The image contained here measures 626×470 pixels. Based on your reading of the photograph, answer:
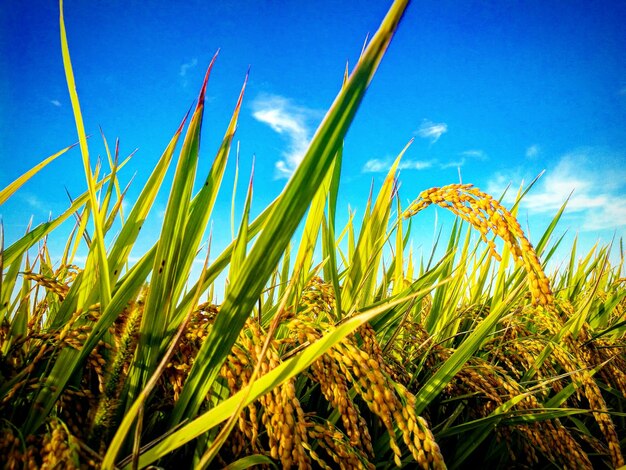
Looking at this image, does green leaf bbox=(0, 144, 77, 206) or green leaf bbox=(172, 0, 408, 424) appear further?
green leaf bbox=(0, 144, 77, 206)

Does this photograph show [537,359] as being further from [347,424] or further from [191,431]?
[191,431]

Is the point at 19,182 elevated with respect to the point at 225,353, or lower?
elevated

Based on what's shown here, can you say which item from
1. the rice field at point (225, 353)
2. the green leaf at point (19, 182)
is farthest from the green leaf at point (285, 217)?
the green leaf at point (19, 182)

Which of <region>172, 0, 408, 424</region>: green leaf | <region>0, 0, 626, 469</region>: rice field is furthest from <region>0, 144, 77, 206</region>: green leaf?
<region>172, 0, 408, 424</region>: green leaf

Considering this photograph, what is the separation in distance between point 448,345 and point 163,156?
1.82 m

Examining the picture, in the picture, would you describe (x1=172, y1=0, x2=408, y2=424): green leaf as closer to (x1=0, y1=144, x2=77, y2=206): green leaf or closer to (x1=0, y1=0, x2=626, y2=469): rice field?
(x1=0, y1=0, x2=626, y2=469): rice field

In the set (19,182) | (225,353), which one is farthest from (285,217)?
(19,182)

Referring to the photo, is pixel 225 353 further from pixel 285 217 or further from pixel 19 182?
pixel 19 182

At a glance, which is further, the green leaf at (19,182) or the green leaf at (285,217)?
the green leaf at (19,182)

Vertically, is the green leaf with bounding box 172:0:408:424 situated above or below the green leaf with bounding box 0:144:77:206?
below

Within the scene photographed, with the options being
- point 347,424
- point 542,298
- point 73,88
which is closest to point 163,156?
point 73,88

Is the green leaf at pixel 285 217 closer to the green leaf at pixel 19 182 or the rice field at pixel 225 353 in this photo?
the rice field at pixel 225 353

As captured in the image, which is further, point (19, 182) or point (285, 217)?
point (19, 182)

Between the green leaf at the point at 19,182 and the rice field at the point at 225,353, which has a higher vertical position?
the green leaf at the point at 19,182
